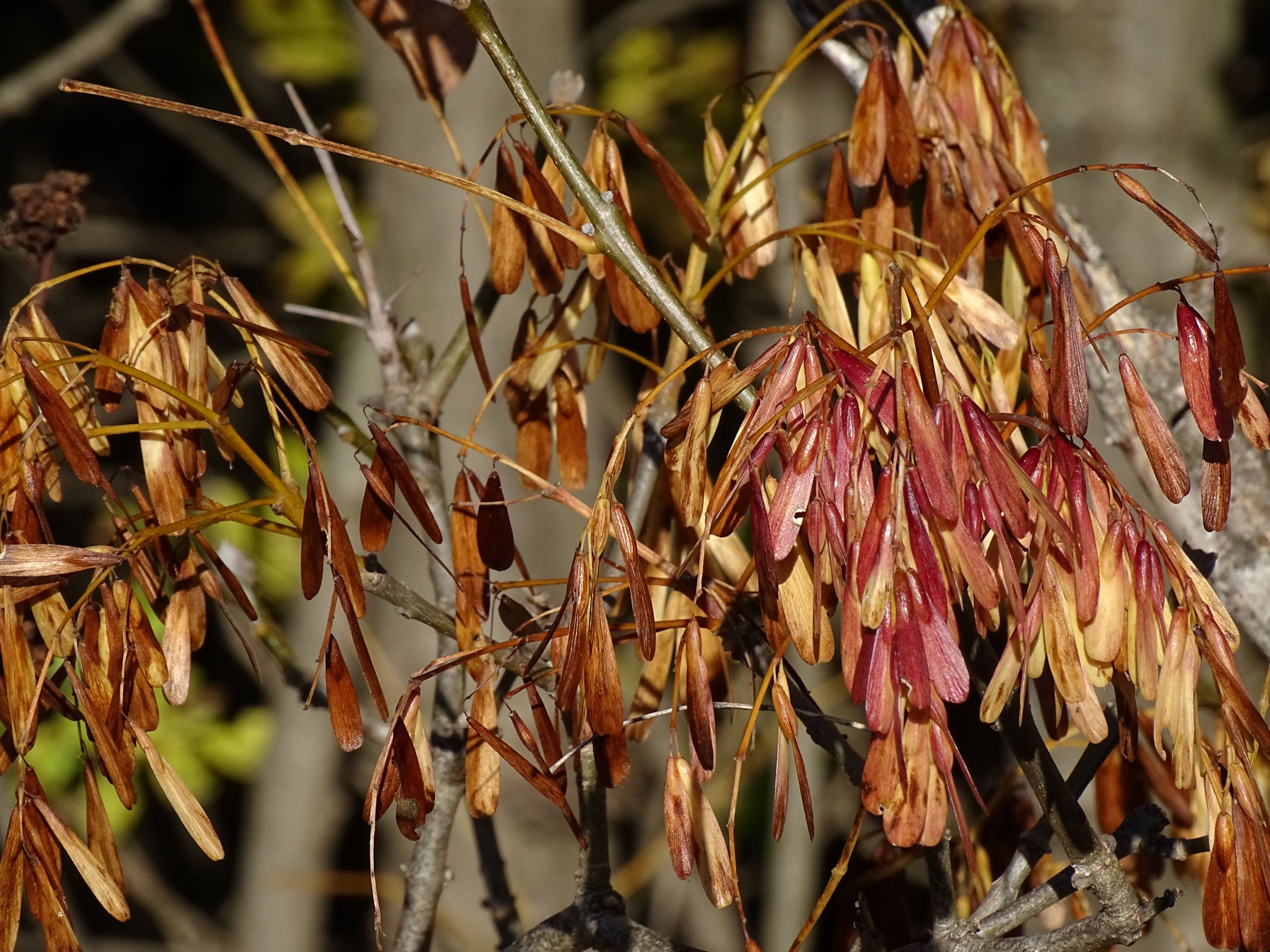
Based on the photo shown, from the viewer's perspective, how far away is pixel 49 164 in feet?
13.3

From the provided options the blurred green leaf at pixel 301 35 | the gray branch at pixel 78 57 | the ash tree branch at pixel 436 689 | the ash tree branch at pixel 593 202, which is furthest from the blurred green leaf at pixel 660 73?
the ash tree branch at pixel 593 202

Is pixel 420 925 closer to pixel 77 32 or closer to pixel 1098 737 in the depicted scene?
pixel 1098 737

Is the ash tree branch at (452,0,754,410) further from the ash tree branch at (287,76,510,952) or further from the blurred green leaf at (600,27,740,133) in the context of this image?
the blurred green leaf at (600,27,740,133)

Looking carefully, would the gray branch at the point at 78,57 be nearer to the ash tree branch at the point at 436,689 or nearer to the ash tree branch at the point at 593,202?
the ash tree branch at the point at 436,689

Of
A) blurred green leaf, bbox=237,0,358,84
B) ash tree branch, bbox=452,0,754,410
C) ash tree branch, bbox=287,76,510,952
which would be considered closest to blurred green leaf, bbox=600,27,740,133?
blurred green leaf, bbox=237,0,358,84

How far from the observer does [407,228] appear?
7.86 ft

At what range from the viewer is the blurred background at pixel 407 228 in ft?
7.63

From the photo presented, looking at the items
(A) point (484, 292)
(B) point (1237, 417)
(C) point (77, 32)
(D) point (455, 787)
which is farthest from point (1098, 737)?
(C) point (77, 32)

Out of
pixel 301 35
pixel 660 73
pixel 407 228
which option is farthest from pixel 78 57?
pixel 660 73

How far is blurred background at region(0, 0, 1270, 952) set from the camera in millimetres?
2326

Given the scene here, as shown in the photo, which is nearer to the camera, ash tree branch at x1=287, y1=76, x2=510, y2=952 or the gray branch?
ash tree branch at x1=287, y1=76, x2=510, y2=952

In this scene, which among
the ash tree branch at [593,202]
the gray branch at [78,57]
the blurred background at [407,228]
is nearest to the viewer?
the ash tree branch at [593,202]

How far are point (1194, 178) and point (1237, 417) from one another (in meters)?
2.05

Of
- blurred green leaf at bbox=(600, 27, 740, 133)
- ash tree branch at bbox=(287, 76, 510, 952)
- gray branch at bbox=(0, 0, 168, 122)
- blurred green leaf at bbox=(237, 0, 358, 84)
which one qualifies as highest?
blurred green leaf at bbox=(237, 0, 358, 84)
